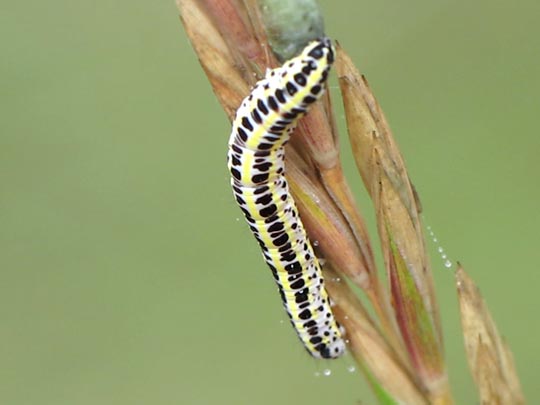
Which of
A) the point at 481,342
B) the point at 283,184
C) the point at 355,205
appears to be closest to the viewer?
the point at 481,342

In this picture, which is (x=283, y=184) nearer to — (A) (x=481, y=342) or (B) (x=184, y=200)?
(A) (x=481, y=342)

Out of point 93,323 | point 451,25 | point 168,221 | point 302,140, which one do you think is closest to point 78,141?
point 168,221

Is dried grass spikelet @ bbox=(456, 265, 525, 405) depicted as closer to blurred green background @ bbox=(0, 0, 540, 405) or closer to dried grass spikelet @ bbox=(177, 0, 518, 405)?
dried grass spikelet @ bbox=(177, 0, 518, 405)

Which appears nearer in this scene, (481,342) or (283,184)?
(481,342)

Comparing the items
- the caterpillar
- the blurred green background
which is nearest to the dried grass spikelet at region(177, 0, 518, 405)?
the caterpillar

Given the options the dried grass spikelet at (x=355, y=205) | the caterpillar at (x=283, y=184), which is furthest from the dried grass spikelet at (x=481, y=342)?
the caterpillar at (x=283, y=184)

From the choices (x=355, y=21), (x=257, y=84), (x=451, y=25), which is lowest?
(x=257, y=84)

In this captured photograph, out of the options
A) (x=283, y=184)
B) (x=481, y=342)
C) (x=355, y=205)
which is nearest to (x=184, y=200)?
(x=283, y=184)

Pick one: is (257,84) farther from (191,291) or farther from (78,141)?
(78,141)
